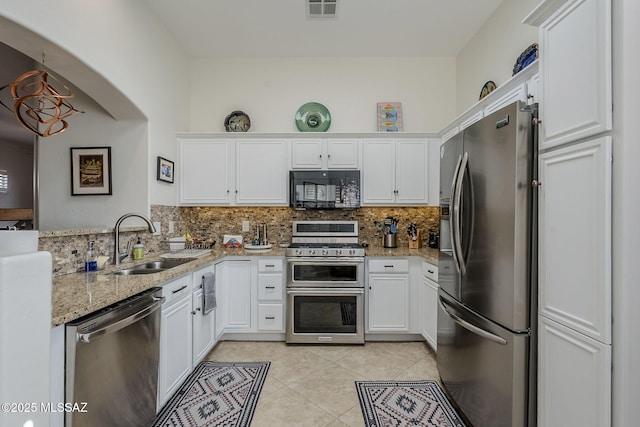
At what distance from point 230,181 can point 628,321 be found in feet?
10.7

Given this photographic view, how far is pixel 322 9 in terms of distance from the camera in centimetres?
276

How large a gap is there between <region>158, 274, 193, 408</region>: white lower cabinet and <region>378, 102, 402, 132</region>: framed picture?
2.70 metres

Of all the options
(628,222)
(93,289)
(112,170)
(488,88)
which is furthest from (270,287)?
(488,88)

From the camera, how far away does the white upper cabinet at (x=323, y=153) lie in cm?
340

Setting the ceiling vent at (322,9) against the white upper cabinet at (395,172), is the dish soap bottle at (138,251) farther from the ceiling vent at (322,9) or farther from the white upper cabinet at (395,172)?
the ceiling vent at (322,9)

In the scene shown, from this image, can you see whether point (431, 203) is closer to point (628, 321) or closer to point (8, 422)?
point (628, 321)

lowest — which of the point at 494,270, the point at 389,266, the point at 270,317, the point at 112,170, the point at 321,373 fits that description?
the point at 321,373

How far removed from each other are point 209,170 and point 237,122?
693 millimetres

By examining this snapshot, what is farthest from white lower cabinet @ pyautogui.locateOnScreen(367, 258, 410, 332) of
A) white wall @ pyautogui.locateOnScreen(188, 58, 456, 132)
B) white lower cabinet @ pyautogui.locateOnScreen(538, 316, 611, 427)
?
white wall @ pyautogui.locateOnScreen(188, 58, 456, 132)

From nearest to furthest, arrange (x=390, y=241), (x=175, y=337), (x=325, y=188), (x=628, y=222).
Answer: (x=628, y=222)
(x=175, y=337)
(x=325, y=188)
(x=390, y=241)

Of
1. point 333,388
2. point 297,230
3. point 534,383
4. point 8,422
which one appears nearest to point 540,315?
point 534,383

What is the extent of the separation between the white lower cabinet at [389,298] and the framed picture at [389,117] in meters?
1.62

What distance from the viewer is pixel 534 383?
4.88 feet

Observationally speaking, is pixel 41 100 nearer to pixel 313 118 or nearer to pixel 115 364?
pixel 115 364
